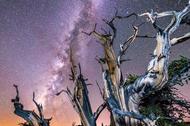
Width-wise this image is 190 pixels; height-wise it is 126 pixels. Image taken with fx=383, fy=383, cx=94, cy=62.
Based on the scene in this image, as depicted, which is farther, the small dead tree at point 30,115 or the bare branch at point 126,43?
the small dead tree at point 30,115

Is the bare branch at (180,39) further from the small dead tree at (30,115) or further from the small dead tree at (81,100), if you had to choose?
the small dead tree at (30,115)

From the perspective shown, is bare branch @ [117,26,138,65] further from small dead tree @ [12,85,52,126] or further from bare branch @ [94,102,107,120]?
small dead tree @ [12,85,52,126]

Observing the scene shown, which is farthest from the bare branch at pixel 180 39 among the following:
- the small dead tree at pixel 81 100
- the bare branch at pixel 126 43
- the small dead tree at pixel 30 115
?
the small dead tree at pixel 30 115

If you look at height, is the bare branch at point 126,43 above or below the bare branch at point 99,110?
above

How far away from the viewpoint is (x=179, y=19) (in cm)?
1338

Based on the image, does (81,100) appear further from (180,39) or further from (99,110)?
(180,39)

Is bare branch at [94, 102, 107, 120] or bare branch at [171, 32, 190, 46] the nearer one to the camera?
bare branch at [171, 32, 190, 46]

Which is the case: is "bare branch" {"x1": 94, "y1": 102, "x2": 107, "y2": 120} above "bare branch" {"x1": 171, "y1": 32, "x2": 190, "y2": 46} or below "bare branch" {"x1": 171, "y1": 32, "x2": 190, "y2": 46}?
below

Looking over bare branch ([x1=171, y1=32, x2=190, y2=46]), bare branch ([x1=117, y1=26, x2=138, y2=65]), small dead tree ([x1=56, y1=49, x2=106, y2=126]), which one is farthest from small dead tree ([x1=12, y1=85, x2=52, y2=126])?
bare branch ([x1=171, y1=32, x2=190, y2=46])

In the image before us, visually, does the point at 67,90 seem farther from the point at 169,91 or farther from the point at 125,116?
the point at 169,91

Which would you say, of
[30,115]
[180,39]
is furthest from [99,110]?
[180,39]

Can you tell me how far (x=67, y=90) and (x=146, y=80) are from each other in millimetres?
3241

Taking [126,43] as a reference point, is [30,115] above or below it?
below

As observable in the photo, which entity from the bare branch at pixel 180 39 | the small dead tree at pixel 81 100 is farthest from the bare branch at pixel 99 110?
the bare branch at pixel 180 39
